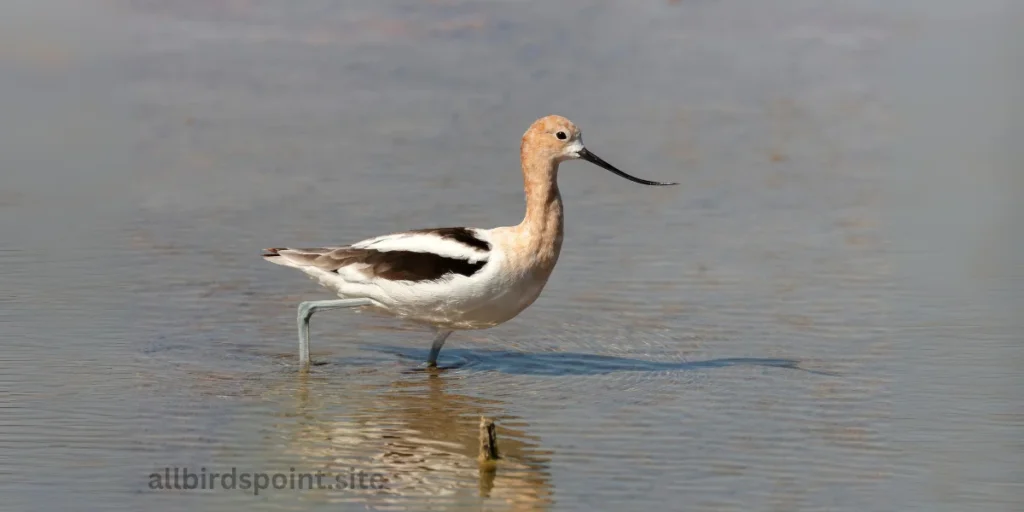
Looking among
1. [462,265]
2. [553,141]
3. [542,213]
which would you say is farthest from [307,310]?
[553,141]

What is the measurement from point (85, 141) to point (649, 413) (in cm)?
874

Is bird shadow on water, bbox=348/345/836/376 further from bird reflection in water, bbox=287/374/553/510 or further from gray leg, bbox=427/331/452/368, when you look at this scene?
A: bird reflection in water, bbox=287/374/553/510

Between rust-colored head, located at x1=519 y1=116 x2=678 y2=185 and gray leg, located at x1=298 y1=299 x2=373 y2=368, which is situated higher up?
rust-colored head, located at x1=519 y1=116 x2=678 y2=185

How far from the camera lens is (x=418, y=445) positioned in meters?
7.79

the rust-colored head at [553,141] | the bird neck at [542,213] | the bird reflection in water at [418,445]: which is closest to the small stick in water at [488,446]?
the bird reflection in water at [418,445]

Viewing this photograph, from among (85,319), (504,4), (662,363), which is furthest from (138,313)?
(504,4)

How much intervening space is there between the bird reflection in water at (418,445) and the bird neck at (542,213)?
0.92 m

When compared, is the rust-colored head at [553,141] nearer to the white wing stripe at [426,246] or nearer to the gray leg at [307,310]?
the white wing stripe at [426,246]

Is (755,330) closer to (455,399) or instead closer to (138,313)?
(455,399)

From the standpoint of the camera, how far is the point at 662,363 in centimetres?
956

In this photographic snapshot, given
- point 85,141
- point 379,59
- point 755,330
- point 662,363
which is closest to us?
point 662,363

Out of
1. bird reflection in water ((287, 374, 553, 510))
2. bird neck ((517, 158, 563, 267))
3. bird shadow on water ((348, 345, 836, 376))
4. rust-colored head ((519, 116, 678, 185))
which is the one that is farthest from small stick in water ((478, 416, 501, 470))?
rust-colored head ((519, 116, 678, 185))

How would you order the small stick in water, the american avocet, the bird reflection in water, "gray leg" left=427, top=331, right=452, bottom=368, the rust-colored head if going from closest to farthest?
the bird reflection in water < the small stick in water < the american avocet < "gray leg" left=427, top=331, right=452, bottom=368 < the rust-colored head

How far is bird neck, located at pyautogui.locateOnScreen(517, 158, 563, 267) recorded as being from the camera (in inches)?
372
